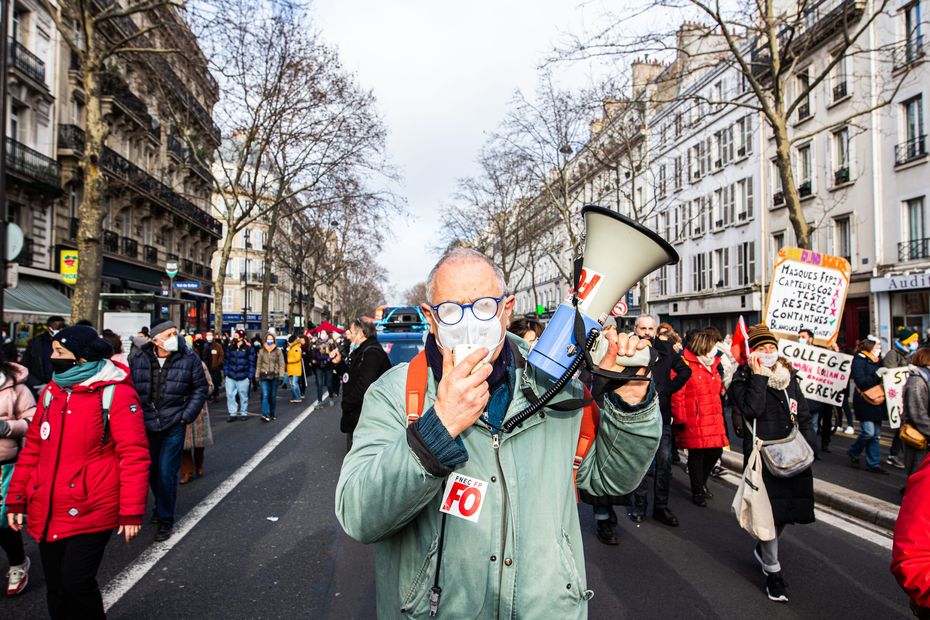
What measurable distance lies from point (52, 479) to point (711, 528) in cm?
526

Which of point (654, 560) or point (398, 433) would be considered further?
point (654, 560)

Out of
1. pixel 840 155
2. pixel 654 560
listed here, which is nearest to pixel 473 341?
pixel 654 560

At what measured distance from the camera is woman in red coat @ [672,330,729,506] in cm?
663

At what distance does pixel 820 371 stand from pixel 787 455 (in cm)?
429

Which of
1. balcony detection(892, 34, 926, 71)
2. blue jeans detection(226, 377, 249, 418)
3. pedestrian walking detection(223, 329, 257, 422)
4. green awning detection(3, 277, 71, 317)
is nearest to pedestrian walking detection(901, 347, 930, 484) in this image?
balcony detection(892, 34, 926, 71)

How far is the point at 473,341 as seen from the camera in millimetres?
1760

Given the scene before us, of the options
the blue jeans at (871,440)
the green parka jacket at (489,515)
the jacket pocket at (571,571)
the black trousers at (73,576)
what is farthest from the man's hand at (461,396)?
the blue jeans at (871,440)

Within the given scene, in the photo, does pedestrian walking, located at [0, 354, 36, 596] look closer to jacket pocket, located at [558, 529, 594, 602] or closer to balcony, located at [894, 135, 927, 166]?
jacket pocket, located at [558, 529, 594, 602]

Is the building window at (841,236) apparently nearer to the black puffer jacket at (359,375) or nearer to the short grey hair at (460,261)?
the black puffer jacket at (359,375)

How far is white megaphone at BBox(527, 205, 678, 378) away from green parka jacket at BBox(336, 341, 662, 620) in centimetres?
13

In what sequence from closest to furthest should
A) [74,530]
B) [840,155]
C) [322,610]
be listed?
[74,530], [322,610], [840,155]

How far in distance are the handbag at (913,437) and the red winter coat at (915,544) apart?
4.03 m

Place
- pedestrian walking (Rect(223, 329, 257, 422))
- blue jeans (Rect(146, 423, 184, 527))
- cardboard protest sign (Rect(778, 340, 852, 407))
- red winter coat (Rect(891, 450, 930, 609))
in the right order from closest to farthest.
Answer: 1. red winter coat (Rect(891, 450, 930, 609))
2. blue jeans (Rect(146, 423, 184, 527))
3. cardboard protest sign (Rect(778, 340, 852, 407))
4. pedestrian walking (Rect(223, 329, 257, 422))

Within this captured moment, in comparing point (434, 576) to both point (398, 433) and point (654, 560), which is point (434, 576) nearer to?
point (398, 433)
